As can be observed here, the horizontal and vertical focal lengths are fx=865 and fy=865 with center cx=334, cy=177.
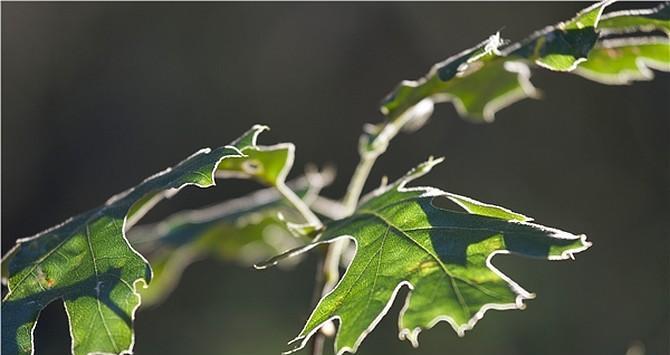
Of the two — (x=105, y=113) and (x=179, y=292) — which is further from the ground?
(x=105, y=113)

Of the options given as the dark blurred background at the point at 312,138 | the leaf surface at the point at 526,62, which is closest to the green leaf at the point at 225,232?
the leaf surface at the point at 526,62

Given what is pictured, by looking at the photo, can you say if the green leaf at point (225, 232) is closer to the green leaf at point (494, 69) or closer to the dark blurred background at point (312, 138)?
the green leaf at point (494, 69)

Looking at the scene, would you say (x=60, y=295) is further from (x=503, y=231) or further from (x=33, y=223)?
(x=33, y=223)

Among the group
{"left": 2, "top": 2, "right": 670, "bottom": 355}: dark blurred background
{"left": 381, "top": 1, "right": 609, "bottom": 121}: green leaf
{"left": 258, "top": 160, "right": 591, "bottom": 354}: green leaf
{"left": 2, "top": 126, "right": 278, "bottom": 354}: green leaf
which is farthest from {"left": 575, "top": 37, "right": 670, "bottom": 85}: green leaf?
{"left": 2, "top": 2, "right": 670, "bottom": 355}: dark blurred background

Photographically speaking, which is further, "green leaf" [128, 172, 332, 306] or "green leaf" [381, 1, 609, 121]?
"green leaf" [128, 172, 332, 306]

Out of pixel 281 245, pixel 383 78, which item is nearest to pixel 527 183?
pixel 383 78

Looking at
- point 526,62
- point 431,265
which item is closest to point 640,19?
point 526,62

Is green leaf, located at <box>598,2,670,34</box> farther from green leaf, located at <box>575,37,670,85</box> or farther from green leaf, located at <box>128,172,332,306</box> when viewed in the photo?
green leaf, located at <box>128,172,332,306</box>
